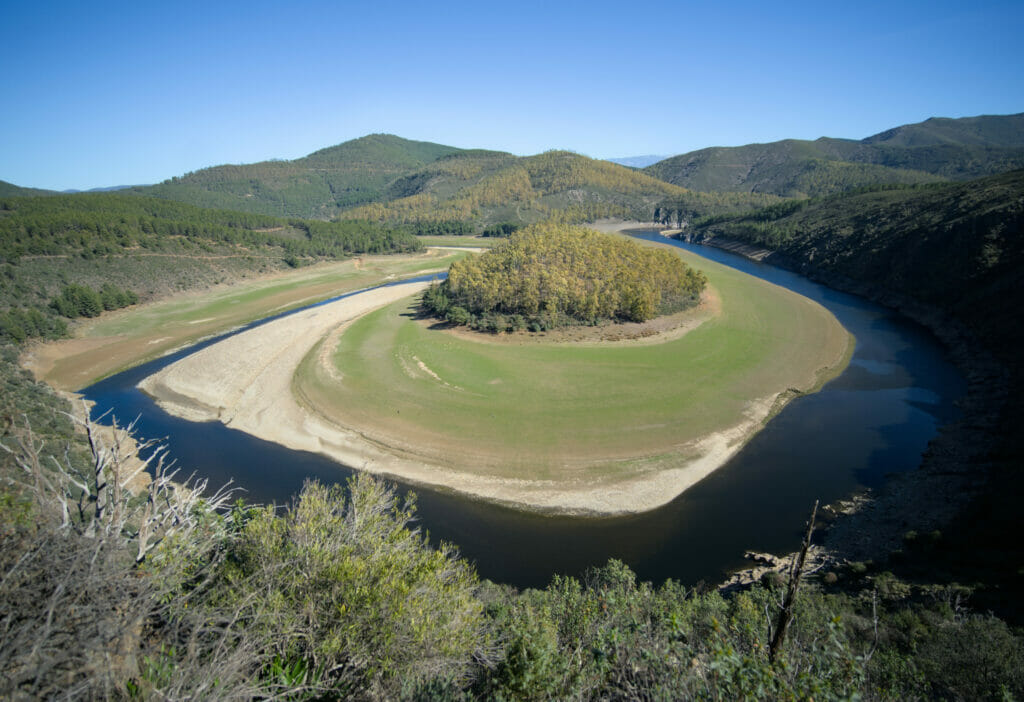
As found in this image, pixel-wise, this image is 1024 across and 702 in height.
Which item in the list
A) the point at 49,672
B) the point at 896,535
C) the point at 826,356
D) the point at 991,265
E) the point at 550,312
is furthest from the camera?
the point at 550,312

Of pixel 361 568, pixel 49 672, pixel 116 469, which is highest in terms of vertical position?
pixel 116 469

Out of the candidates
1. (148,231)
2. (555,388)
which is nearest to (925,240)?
(555,388)

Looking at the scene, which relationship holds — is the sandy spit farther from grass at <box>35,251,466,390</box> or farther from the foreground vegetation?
the foreground vegetation

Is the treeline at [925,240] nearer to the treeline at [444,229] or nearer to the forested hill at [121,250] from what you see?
the forested hill at [121,250]

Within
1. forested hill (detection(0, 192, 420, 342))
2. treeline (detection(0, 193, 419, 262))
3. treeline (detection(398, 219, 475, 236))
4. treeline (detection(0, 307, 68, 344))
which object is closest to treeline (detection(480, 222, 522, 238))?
treeline (detection(398, 219, 475, 236))

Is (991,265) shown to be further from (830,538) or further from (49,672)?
(49,672)

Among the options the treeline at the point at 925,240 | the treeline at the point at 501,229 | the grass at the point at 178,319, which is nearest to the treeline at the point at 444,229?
the treeline at the point at 501,229

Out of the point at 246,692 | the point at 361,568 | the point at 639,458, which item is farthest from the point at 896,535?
the point at 246,692
